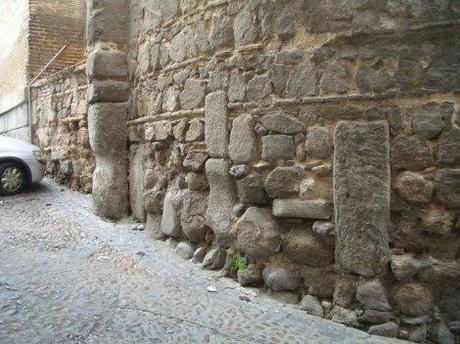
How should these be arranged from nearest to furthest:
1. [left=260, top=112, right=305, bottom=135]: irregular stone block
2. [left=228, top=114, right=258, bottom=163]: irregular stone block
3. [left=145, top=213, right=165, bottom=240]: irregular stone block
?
[left=260, top=112, right=305, bottom=135]: irregular stone block → [left=228, top=114, right=258, bottom=163]: irregular stone block → [left=145, top=213, right=165, bottom=240]: irregular stone block

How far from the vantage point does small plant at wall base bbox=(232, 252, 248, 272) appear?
3.41 metres

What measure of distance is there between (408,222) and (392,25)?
4.04 feet

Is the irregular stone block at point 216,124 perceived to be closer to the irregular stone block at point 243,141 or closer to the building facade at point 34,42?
the irregular stone block at point 243,141

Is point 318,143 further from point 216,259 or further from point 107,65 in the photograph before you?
point 107,65

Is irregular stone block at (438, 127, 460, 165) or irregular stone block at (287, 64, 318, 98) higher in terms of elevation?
irregular stone block at (287, 64, 318, 98)

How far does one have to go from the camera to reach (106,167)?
522 centimetres

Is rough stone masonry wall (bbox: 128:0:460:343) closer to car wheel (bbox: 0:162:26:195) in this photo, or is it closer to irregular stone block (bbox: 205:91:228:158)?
irregular stone block (bbox: 205:91:228:158)

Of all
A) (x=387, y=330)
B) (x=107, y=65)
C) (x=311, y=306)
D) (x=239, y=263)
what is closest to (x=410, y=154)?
(x=387, y=330)

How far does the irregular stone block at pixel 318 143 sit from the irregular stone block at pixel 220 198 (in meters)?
0.77

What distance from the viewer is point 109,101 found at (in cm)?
515

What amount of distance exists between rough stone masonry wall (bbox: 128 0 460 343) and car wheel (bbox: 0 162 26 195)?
396 centimetres

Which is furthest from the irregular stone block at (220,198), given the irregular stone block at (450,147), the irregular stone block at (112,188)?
the irregular stone block at (112,188)

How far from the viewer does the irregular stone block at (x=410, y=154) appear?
265 cm

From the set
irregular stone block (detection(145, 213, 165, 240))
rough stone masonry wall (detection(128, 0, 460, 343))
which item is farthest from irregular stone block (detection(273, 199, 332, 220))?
irregular stone block (detection(145, 213, 165, 240))
